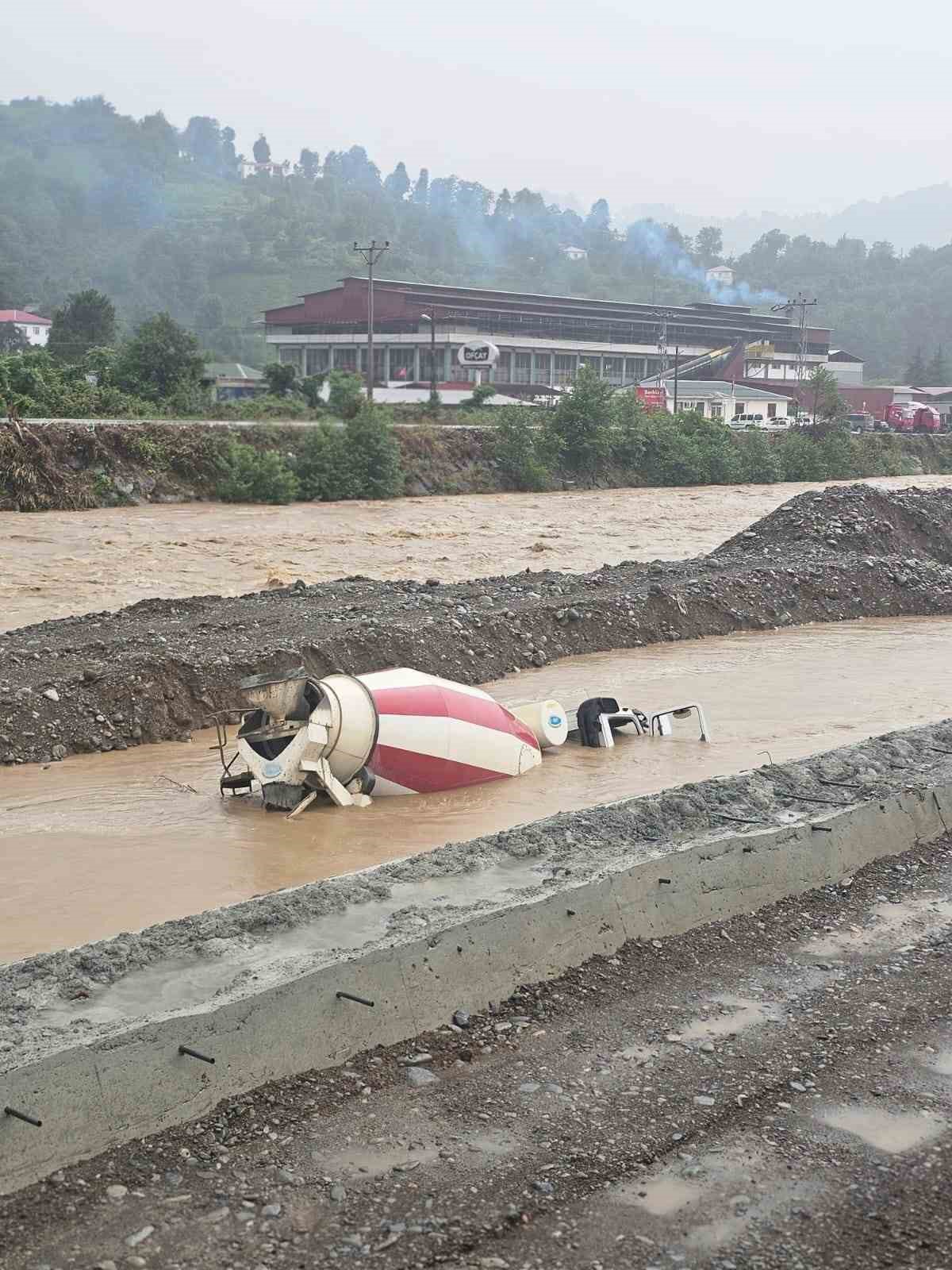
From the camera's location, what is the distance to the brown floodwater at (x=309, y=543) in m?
25.5

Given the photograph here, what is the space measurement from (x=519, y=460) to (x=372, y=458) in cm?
768

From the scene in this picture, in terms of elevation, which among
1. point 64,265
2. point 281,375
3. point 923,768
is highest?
point 64,265

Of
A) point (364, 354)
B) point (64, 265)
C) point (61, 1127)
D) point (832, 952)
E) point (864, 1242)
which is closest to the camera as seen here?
point (864, 1242)

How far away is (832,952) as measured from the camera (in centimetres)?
735

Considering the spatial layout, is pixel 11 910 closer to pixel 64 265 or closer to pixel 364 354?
pixel 364 354

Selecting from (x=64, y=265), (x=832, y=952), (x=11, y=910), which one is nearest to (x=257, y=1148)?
(x=832, y=952)

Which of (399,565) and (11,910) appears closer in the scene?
(11,910)

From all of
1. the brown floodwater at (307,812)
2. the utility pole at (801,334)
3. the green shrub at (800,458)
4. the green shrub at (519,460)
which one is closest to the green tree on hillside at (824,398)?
the utility pole at (801,334)

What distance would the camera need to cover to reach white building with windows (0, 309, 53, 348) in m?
101

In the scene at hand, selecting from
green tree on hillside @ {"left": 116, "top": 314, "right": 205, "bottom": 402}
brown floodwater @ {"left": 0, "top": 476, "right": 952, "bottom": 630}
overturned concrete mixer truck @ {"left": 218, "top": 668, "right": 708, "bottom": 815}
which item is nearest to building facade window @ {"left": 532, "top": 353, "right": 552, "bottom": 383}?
green tree on hillside @ {"left": 116, "top": 314, "right": 205, "bottom": 402}

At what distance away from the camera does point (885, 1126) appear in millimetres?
5398

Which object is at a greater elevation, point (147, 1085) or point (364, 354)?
point (364, 354)

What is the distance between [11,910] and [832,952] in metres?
5.21

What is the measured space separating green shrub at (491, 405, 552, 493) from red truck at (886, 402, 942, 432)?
38.1m
